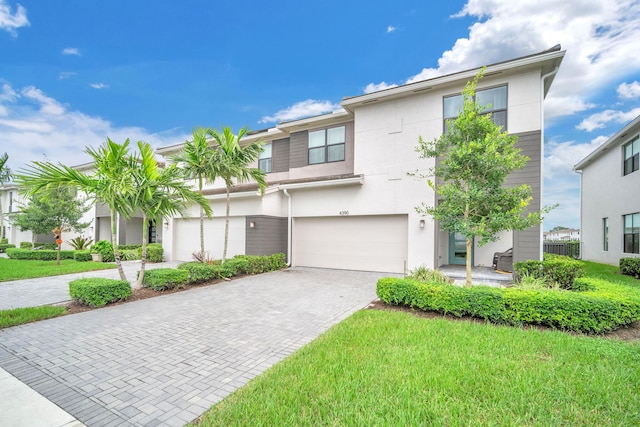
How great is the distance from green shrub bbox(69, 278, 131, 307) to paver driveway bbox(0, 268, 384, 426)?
1.01ft

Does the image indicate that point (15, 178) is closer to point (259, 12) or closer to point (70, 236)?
point (259, 12)

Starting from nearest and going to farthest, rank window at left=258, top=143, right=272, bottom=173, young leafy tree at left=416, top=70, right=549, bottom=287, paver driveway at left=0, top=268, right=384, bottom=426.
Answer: paver driveway at left=0, top=268, right=384, bottom=426, young leafy tree at left=416, top=70, right=549, bottom=287, window at left=258, top=143, right=272, bottom=173

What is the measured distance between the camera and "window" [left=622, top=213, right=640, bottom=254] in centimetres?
1285

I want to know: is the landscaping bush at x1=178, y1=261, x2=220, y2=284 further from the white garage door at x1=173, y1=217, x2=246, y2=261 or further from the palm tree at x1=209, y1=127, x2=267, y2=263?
the white garage door at x1=173, y1=217, x2=246, y2=261

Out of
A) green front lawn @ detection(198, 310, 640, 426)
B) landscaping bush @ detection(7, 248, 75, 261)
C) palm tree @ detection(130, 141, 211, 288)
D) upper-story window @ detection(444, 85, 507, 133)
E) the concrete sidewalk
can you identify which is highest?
upper-story window @ detection(444, 85, 507, 133)

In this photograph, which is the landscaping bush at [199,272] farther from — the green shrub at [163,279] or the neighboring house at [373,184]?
the neighboring house at [373,184]

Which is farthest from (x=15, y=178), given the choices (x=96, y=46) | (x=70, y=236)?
(x=70, y=236)

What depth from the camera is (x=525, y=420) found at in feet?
8.61

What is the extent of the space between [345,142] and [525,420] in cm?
1172

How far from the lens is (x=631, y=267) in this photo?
432 inches

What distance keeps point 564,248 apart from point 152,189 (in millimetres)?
24128

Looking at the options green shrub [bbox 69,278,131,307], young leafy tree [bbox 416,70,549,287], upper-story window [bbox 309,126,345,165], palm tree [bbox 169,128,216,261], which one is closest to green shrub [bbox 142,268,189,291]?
green shrub [bbox 69,278,131,307]

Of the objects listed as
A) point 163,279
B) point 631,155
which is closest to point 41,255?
point 163,279

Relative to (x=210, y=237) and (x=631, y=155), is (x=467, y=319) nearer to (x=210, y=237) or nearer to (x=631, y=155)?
(x=210, y=237)
